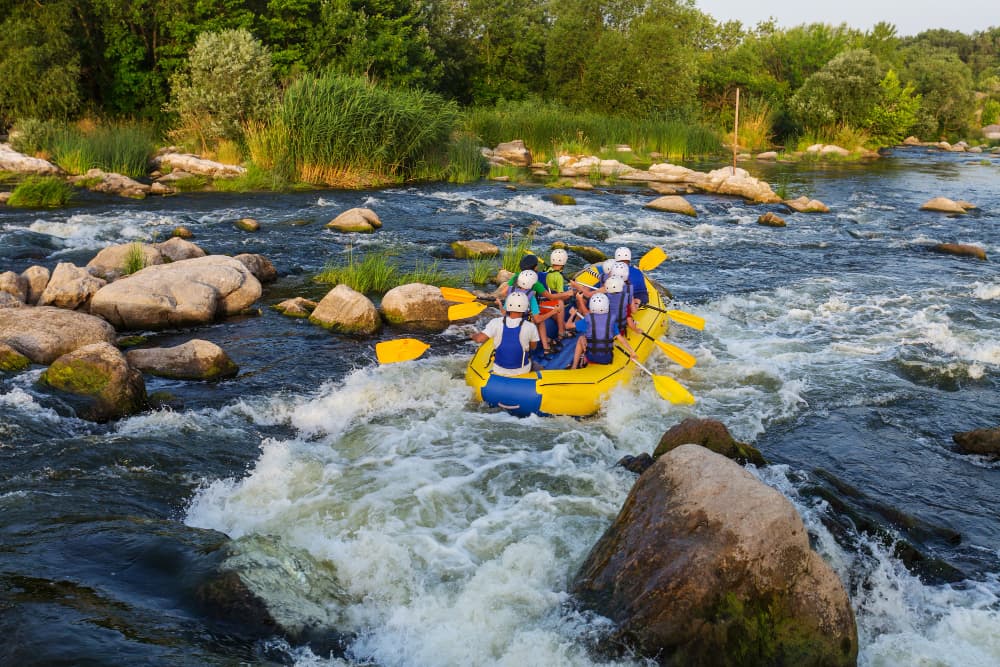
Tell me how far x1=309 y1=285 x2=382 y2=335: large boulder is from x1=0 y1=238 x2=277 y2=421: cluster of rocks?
94 cm

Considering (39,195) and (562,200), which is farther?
(562,200)

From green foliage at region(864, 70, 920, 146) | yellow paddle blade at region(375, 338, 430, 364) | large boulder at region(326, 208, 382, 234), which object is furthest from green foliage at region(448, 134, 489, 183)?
green foliage at region(864, 70, 920, 146)

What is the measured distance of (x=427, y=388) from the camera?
21.8 ft

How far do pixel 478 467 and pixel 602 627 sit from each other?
6.38ft

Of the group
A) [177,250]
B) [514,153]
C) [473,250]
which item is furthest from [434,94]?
[177,250]

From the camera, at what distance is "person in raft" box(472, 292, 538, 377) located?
245 inches

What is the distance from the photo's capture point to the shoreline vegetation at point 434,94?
15633 mm

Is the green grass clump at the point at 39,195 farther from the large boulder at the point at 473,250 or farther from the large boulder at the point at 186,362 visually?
the large boulder at the point at 186,362

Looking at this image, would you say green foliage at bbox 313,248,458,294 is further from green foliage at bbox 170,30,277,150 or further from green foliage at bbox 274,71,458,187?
green foliage at bbox 170,30,277,150

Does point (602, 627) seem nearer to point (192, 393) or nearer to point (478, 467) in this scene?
point (478, 467)

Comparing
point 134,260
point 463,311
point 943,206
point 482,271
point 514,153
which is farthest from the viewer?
point 514,153

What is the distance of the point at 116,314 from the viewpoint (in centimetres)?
751

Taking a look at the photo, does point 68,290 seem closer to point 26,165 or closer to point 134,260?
point 134,260

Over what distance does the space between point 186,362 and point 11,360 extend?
1286 mm
